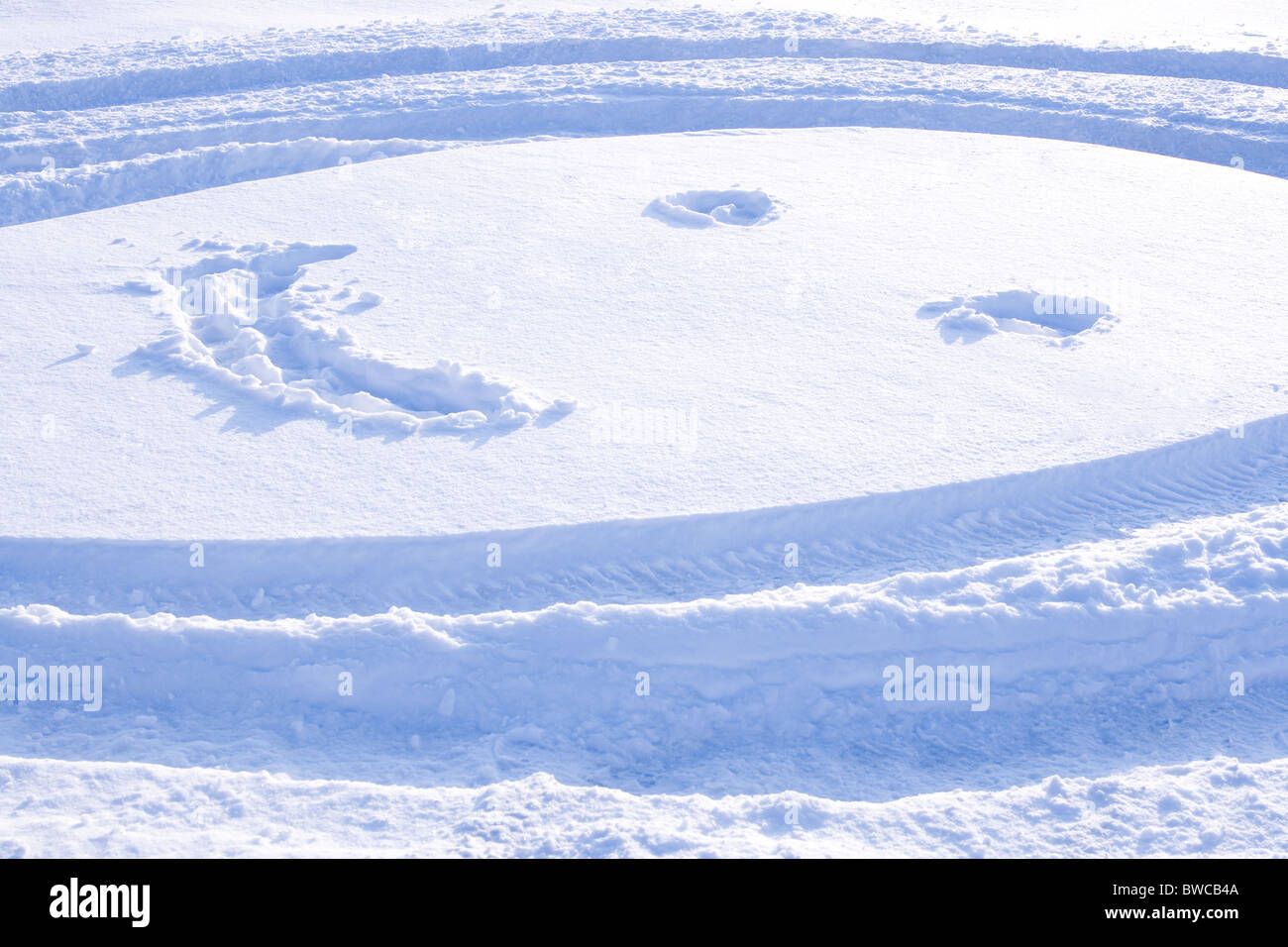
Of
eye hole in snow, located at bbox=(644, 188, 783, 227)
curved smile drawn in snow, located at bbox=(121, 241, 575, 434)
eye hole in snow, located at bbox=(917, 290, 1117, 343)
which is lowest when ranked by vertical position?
curved smile drawn in snow, located at bbox=(121, 241, 575, 434)

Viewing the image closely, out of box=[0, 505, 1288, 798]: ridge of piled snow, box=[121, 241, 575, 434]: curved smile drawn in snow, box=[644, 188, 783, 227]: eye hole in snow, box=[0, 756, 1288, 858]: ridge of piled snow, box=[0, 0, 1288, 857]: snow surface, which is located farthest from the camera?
box=[644, 188, 783, 227]: eye hole in snow

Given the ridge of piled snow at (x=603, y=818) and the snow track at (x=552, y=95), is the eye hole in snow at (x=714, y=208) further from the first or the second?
the ridge of piled snow at (x=603, y=818)

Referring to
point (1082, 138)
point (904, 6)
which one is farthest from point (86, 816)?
point (904, 6)

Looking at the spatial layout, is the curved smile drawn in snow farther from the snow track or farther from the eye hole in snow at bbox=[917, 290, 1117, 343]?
the snow track

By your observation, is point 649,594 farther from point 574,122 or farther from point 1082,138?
point 1082,138

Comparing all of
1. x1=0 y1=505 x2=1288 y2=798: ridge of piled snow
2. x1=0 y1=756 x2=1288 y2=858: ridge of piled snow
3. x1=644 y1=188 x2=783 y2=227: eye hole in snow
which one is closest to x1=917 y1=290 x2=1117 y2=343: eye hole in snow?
x1=644 y1=188 x2=783 y2=227: eye hole in snow

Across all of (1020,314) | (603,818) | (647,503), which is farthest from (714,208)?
(603,818)

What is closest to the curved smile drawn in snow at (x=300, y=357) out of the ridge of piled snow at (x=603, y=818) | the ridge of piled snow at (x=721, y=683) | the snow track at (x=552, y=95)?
the ridge of piled snow at (x=721, y=683)
